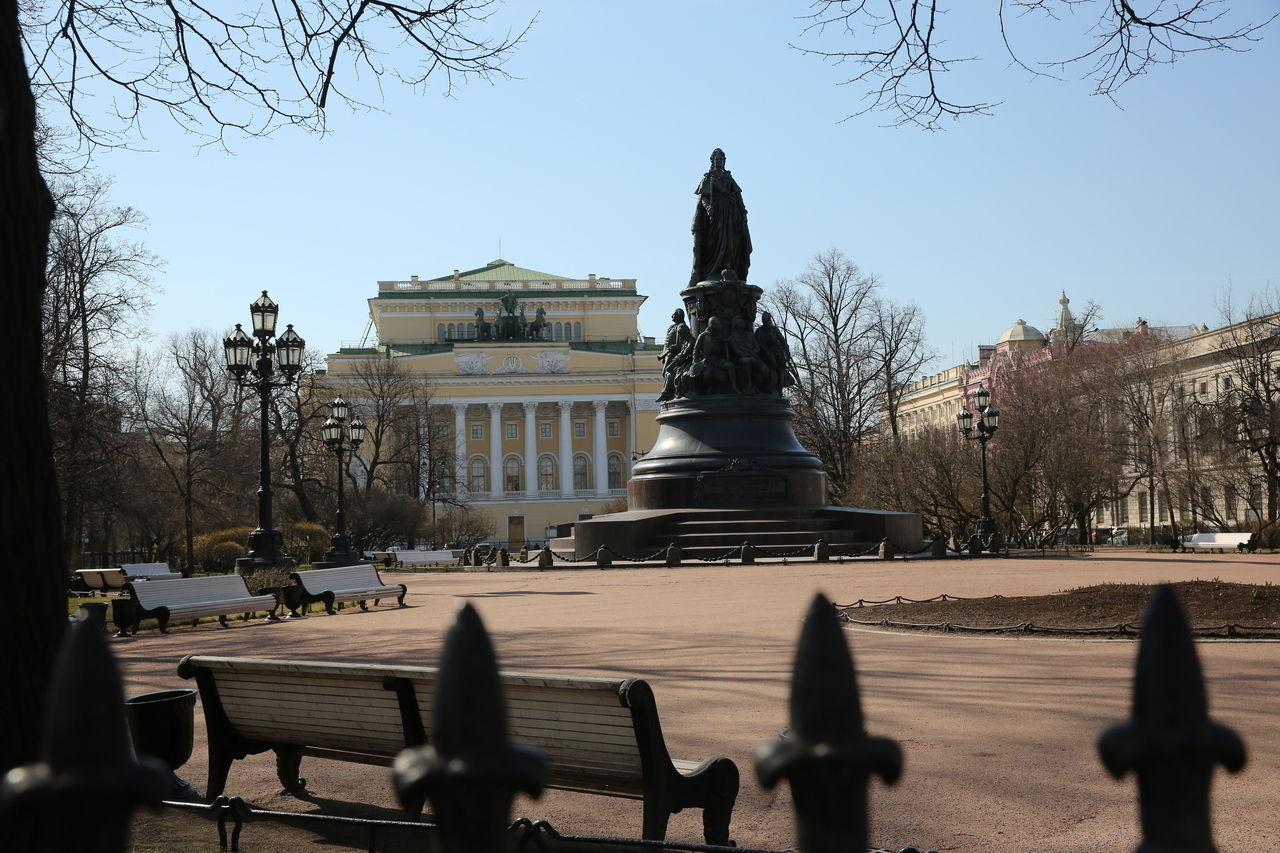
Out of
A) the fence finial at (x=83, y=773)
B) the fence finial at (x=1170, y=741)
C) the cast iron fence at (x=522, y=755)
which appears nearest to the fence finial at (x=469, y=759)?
the cast iron fence at (x=522, y=755)

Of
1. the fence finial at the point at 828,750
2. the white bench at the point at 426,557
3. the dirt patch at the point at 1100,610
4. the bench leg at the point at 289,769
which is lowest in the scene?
the bench leg at the point at 289,769

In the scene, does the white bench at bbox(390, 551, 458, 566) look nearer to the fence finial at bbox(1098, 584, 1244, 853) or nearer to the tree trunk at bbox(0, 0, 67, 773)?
the tree trunk at bbox(0, 0, 67, 773)

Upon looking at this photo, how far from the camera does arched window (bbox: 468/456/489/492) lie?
9806 centimetres

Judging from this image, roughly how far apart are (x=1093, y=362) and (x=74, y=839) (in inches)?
2090

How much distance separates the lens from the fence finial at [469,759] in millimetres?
1602

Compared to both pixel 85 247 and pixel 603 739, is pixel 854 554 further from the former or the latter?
pixel 603 739

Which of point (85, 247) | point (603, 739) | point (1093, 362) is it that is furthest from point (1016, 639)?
point (1093, 362)

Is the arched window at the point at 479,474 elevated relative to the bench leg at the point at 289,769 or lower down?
elevated

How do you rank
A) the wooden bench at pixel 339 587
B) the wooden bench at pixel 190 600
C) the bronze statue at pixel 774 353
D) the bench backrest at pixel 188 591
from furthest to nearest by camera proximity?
the bronze statue at pixel 774 353, the wooden bench at pixel 339 587, the bench backrest at pixel 188 591, the wooden bench at pixel 190 600

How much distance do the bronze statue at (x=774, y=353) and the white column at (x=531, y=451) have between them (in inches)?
2573

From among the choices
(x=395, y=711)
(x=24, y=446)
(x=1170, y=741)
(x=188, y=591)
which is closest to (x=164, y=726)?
(x=395, y=711)

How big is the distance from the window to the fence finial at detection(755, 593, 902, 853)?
97307 mm

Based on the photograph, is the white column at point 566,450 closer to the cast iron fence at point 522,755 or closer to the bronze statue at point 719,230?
the bronze statue at point 719,230

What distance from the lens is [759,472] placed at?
100 ft
